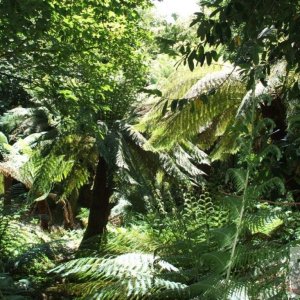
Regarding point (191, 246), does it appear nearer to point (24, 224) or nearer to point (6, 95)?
point (24, 224)

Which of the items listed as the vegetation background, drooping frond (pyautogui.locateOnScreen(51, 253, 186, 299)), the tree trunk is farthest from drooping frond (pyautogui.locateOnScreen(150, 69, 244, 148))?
drooping frond (pyautogui.locateOnScreen(51, 253, 186, 299))

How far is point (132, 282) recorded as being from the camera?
8.99ft

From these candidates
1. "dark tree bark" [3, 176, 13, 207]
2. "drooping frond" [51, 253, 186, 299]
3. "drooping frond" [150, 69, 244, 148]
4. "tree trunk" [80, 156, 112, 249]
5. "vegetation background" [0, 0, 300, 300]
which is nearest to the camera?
"vegetation background" [0, 0, 300, 300]

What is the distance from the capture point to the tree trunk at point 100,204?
521 centimetres

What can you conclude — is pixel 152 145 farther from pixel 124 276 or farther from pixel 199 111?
pixel 124 276

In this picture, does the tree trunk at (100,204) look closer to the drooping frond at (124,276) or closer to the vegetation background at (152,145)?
the vegetation background at (152,145)

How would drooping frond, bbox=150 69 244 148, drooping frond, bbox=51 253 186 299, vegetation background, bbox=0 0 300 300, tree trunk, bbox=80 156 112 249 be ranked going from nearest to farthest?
vegetation background, bbox=0 0 300 300 → drooping frond, bbox=51 253 186 299 → drooping frond, bbox=150 69 244 148 → tree trunk, bbox=80 156 112 249

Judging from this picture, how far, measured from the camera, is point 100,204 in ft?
17.5

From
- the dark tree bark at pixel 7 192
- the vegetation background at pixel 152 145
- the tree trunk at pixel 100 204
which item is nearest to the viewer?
the vegetation background at pixel 152 145

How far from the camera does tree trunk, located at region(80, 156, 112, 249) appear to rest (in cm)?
521

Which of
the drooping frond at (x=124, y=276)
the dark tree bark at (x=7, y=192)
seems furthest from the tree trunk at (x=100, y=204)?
the drooping frond at (x=124, y=276)

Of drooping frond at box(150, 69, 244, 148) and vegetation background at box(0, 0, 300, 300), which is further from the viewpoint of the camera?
drooping frond at box(150, 69, 244, 148)

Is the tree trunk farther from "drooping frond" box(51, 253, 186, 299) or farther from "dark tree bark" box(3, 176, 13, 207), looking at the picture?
"drooping frond" box(51, 253, 186, 299)

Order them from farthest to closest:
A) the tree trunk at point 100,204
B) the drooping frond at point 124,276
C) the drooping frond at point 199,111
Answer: the tree trunk at point 100,204
the drooping frond at point 199,111
the drooping frond at point 124,276
